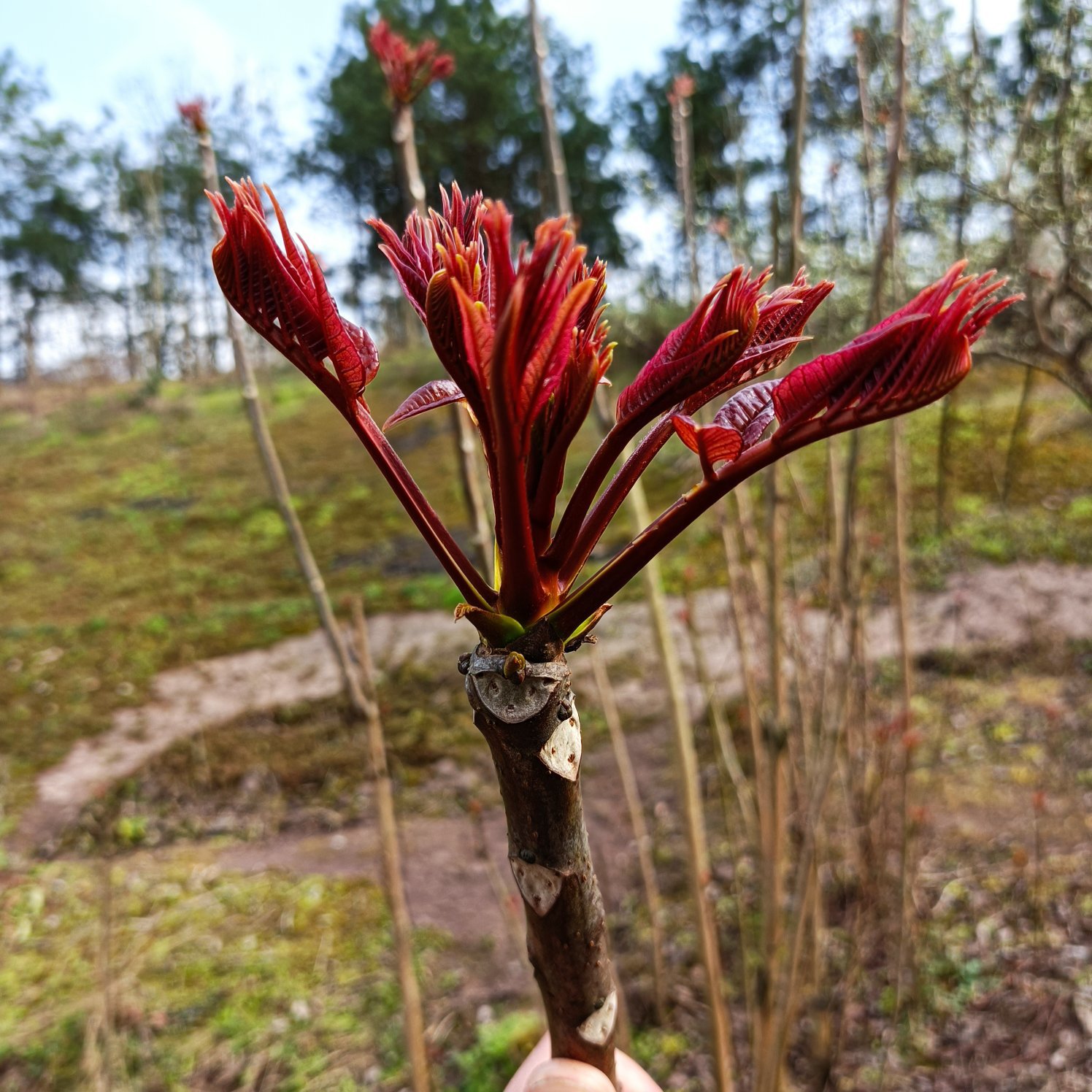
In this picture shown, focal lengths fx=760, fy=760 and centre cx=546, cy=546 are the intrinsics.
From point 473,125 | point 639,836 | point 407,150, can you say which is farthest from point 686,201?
point 473,125

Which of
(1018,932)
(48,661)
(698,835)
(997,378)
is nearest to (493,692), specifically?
(698,835)

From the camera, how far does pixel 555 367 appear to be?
0.37 meters

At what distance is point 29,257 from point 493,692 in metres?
19.2

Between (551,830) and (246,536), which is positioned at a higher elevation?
(246,536)

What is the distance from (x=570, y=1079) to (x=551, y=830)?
0.20m

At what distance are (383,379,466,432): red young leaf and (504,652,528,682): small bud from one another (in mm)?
160

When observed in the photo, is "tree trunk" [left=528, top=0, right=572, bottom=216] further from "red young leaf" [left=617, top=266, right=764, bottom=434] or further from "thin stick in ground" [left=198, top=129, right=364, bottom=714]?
"red young leaf" [left=617, top=266, right=764, bottom=434]

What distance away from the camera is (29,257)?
15.4 meters

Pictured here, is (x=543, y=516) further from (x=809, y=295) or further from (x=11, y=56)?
(x=11, y=56)

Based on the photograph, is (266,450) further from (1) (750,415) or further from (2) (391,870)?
(1) (750,415)

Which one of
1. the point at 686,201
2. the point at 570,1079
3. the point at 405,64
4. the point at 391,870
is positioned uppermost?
the point at 405,64

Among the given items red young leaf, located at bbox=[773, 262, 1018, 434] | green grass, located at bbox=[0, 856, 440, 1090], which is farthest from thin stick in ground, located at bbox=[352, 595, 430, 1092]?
green grass, located at bbox=[0, 856, 440, 1090]

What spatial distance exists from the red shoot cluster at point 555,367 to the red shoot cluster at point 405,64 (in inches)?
38.0

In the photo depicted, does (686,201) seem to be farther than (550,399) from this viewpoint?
Yes
